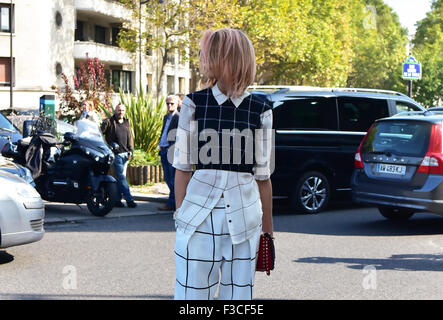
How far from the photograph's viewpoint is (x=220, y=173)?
3.24m

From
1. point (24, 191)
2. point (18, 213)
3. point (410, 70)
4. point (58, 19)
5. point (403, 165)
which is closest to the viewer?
point (18, 213)

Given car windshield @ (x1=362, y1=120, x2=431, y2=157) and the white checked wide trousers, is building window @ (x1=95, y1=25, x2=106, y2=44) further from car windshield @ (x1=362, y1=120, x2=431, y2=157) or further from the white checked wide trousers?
the white checked wide trousers

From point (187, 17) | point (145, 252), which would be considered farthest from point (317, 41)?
point (145, 252)

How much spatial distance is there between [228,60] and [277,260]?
5.06 m

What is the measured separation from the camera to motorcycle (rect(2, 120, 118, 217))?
11453mm

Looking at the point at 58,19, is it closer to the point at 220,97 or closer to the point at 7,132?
the point at 7,132

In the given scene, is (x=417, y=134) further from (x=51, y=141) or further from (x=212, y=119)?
(x=212, y=119)

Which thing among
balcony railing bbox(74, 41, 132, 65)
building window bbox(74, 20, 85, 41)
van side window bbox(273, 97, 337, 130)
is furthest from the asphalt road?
building window bbox(74, 20, 85, 41)

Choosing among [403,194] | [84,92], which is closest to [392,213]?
[403,194]

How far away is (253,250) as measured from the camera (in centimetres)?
331

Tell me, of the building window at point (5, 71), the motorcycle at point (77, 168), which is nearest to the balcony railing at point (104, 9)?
the building window at point (5, 71)

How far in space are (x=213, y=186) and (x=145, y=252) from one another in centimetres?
528

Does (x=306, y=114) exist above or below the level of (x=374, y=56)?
below

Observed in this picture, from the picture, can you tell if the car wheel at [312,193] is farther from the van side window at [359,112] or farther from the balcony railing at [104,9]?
the balcony railing at [104,9]
